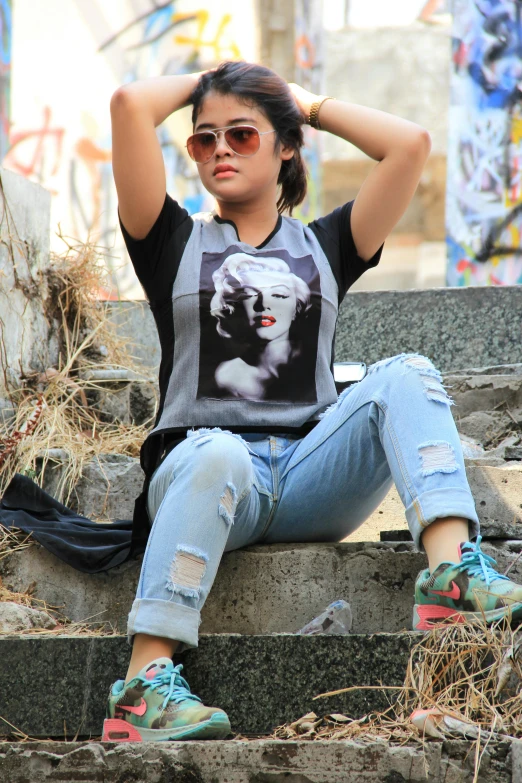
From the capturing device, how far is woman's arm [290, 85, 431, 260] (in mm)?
2564

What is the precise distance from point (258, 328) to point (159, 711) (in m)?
0.94

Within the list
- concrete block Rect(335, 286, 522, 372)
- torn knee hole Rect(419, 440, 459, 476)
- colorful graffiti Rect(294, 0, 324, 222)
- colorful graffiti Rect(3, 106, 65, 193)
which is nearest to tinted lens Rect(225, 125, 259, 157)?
torn knee hole Rect(419, 440, 459, 476)

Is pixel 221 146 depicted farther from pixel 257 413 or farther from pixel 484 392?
pixel 484 392

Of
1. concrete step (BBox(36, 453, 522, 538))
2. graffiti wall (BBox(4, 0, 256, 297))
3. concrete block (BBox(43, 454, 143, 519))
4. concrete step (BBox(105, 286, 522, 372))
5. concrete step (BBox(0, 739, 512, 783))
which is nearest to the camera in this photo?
concrete step (BBox(0, 739, 512, 783))

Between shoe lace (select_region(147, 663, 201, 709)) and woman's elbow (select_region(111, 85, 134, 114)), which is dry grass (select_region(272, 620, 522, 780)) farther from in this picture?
woman's elbow (select_region(111, 85, 134, 114))

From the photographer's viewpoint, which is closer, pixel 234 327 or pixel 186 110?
pixel 234 327

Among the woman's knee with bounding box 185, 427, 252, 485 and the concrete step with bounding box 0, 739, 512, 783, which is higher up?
the woman's knee with bounding box 185, 427, 252, 485

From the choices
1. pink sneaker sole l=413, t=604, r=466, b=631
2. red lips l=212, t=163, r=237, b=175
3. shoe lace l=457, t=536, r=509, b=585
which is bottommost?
pink sneaker sole l=413, t=604, r=466, b=631

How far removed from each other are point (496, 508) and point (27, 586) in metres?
1.13

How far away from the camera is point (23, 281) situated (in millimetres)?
3451

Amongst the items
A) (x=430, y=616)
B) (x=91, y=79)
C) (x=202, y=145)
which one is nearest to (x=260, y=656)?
(x=430, y=616)

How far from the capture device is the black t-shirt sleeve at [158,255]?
8.13 ft

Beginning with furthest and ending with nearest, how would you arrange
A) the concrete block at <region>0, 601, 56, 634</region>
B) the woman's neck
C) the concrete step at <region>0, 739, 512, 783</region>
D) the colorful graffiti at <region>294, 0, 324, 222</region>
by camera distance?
the colorful graffiti at <region>294, 0, 324, 222</region>, the woman's neck, the concrete block at <region>0, 601, 56, 634</region>, the concrete step at <region>0, 739, 512, 783</region>

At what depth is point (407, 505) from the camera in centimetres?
201
